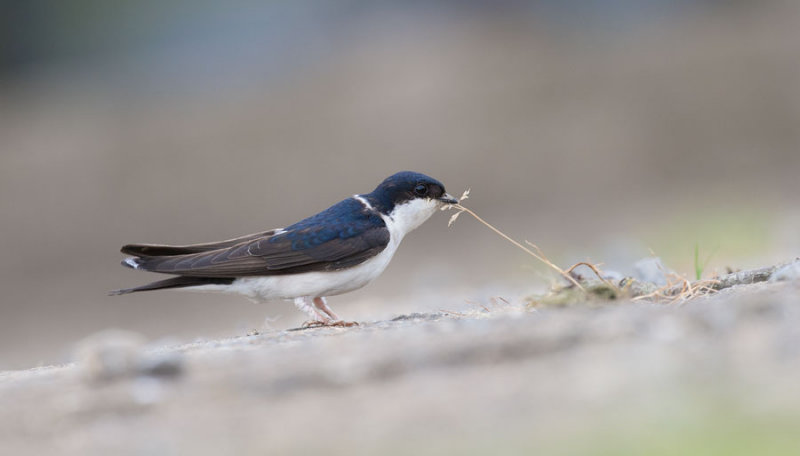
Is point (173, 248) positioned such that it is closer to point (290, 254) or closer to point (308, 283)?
point (290, 254)

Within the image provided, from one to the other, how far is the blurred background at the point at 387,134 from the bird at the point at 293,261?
13.2 feet

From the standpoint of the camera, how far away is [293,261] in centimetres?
590

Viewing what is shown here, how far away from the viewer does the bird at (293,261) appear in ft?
19.3

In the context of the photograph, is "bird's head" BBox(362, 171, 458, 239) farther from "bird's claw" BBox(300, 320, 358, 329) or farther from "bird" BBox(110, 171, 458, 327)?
"bird's claw" BBox(300, 320, 358, 329)

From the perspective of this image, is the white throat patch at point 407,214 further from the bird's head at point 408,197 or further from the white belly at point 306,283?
the white belly at point 306,283

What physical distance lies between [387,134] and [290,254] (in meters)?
17.4

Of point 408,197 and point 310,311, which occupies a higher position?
point 408,197

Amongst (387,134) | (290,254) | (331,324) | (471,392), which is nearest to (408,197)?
(290,254)

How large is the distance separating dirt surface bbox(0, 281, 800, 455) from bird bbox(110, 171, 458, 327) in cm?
162

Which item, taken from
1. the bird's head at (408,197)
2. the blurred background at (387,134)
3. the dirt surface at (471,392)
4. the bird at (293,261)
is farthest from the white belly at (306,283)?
the blurred background at (387,134)

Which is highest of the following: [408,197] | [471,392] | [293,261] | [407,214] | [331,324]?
[408,197]

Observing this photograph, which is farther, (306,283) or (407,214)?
(407,214)

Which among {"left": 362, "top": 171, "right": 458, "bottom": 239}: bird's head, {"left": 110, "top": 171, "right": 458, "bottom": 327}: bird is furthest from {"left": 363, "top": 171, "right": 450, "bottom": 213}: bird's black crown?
{"left": 110, "top": 171, "right": 458, "bottom": 327}: bird

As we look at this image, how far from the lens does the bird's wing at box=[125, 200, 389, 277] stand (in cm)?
589
